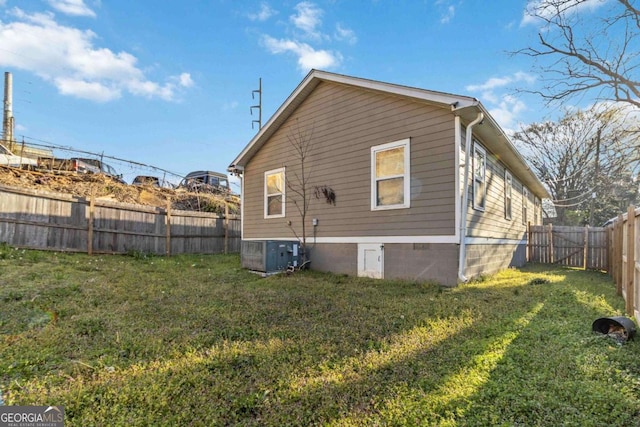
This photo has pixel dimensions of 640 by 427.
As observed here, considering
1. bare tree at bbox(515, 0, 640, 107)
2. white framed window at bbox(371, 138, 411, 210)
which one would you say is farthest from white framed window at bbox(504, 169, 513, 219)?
white framed window at bbox(371, 138, 411, 210)

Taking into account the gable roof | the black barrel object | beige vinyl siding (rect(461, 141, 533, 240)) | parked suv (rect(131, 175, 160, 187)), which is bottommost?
the black barrel object

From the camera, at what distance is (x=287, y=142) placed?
8852mm

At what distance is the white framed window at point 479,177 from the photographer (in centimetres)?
683

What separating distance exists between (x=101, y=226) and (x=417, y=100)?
920 cm

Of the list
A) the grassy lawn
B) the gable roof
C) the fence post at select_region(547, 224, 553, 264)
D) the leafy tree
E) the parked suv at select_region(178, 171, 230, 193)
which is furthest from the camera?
the leafy tree

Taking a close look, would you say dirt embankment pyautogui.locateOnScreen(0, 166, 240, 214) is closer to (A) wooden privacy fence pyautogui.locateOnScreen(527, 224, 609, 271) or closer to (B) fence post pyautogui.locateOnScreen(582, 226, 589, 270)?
(A) wooden privacy fence pyautogui.locateOnScreen(527, 224, 609, 271)

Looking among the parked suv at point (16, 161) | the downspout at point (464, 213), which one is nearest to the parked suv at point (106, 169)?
the parked suv at point (16, 161)

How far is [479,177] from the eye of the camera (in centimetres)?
718

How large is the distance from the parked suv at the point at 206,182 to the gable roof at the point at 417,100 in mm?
5088

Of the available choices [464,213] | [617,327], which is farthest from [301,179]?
[617,327]

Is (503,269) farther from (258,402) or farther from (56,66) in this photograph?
(56,66)

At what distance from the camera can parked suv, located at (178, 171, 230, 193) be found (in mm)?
14383

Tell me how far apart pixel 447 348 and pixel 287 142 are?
7.03 meters

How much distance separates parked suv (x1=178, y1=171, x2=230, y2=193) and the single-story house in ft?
18.0
